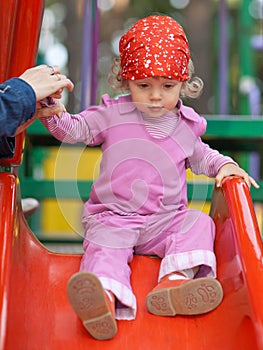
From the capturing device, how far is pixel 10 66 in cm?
173

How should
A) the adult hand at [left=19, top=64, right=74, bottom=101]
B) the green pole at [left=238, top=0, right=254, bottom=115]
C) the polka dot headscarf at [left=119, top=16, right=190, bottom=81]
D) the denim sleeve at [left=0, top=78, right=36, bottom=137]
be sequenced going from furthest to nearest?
the green pole at [left=238, top=0, right=254, bottom=115] < the polka dot headscarf at [left=119, top=16, right=190, bottom=81] < the adult hand at [left=19, top=64, right=74, bottom=101] < the denim sleeve at [left=0, top=78, right=36, bottom=137]

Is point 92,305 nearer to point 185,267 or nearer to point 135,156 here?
point 185,267

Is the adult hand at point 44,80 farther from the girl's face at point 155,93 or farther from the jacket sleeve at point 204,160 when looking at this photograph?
the jacket sleeve at point 204,160

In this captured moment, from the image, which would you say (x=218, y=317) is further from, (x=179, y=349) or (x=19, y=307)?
(x=19, y=307)

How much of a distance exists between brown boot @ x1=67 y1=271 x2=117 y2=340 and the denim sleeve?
0.35 meters

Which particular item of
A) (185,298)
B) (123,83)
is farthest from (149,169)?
(185,298)

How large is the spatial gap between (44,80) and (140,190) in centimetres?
44

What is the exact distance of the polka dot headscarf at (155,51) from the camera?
172 centimetres

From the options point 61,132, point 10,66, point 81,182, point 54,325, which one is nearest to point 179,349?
point 54,325

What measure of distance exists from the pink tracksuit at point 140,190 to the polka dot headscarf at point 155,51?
0.14 metres

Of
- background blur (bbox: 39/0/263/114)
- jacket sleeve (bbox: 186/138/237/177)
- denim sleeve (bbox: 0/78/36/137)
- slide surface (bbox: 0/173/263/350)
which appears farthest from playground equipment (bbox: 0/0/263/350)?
background blur (bbox: 39/0/263/114)

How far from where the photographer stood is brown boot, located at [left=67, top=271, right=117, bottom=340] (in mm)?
1405

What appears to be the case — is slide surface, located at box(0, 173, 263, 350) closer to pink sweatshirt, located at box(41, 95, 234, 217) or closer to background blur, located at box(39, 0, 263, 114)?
pink sweatshirt, located at box(41, 95, 234, 217)

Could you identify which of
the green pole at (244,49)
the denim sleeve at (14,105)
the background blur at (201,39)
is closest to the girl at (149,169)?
the denim sleeve at (14,105)
